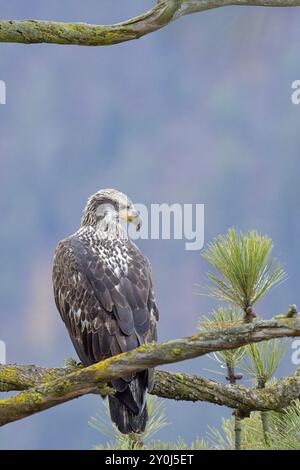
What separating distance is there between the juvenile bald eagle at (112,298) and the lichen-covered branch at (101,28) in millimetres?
1340

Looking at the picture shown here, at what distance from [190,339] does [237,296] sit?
1046 mm

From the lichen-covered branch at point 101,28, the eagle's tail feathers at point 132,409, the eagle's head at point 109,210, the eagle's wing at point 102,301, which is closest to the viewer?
the lichen-covered branch at point 101,28

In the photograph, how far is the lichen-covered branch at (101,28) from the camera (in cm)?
427

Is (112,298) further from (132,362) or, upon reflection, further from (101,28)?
(132,362)

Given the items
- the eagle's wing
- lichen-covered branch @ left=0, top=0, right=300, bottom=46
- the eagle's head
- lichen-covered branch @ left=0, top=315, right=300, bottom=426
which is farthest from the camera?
the eagle's head

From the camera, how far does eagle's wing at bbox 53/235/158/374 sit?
190 inches

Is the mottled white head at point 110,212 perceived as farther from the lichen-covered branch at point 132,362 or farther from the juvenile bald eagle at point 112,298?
the lichen-covered branch at point 132,362

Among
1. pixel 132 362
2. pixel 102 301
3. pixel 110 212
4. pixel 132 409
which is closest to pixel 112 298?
pixel 102 301

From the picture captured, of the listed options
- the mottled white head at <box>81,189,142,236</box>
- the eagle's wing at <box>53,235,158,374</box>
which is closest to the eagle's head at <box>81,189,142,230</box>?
the mottled white head at <box>81,189,142,236</box>

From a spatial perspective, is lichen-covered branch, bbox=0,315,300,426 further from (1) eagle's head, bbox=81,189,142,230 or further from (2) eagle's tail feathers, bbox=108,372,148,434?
(1) eagle's head, bbox=81,189,142,230

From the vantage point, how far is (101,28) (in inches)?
171

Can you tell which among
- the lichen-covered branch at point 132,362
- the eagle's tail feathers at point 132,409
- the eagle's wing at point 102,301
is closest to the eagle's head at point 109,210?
the eagle's wing at point 102,301

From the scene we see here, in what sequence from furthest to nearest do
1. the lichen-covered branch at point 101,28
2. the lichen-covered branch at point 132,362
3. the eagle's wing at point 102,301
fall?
1. the eagle's wing at point 102,301
2. the lichen-covered branch at point 101,28
3. the lichen-covered branch at point 132,362

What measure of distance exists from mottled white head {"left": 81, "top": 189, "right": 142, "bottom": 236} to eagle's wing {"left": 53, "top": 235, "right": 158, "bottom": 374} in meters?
0.26
